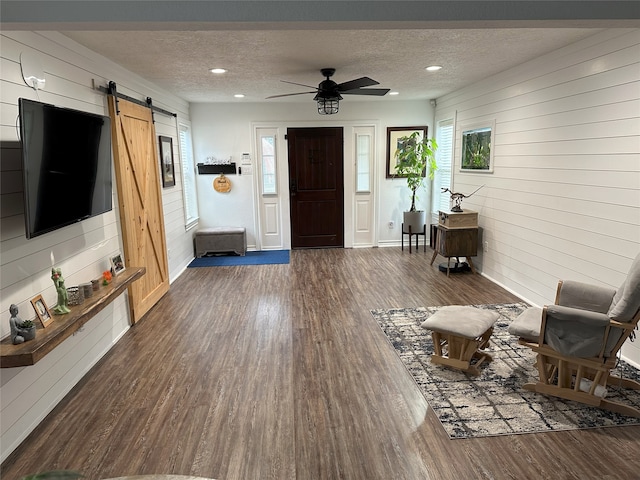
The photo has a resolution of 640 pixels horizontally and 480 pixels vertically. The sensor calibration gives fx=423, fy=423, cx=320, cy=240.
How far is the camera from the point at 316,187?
734cm

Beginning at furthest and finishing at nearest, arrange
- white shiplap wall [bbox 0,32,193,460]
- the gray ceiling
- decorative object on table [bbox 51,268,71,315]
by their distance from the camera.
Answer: decorative object on table [bbox 51,268,71,315] < white shiplap wall [bbox 0,32,193,460] < the gray ceiling

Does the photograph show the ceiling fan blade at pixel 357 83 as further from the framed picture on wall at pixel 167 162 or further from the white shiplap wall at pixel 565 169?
the framed picture on wall at pixel 167 162

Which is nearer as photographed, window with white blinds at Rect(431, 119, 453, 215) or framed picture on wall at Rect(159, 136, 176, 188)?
framed picture on wall at Rect(159, 136, 176, 188)

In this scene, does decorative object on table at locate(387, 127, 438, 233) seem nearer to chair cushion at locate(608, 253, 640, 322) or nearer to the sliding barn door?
the sliding barn door

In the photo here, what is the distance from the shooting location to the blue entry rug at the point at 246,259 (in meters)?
6.54

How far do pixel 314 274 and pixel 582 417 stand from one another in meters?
3.78


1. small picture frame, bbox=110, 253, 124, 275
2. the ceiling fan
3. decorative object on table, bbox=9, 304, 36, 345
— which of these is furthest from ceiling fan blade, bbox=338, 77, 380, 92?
decorative object on table, bbox=9, 304, 36, 345

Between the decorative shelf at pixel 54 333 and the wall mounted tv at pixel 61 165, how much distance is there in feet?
1.80

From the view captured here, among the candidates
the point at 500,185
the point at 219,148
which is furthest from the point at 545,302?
the point at 219,148

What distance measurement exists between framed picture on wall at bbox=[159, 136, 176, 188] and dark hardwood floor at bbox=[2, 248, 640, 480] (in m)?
1.86

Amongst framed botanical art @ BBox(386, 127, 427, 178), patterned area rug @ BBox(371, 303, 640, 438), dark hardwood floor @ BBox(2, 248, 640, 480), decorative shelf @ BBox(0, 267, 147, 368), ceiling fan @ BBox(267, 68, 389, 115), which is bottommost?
dark hardwood floor @ BBox(2, 248, 640, 480)

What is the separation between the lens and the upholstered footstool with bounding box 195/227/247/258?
686 centimetres

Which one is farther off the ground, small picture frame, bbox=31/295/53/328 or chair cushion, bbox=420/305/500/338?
small picture frame, bbox=31/295/53/328

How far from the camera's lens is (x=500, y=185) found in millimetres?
5047
